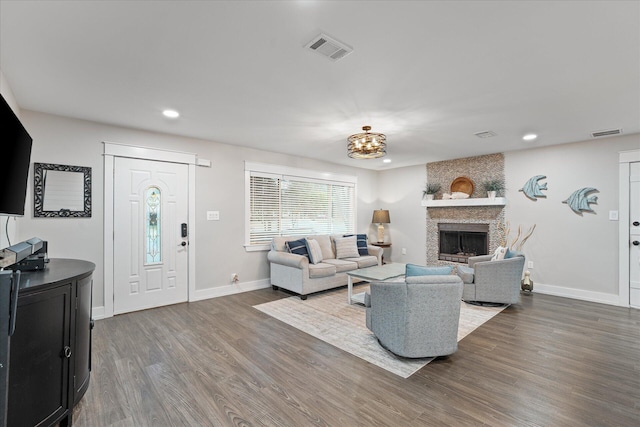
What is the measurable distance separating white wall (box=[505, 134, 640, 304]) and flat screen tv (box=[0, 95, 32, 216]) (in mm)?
6357

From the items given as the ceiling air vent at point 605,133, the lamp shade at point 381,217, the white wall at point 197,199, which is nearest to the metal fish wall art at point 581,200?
the ceiling air vent at point 605,133

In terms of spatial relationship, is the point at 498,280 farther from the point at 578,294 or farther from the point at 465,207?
the point at 465,207

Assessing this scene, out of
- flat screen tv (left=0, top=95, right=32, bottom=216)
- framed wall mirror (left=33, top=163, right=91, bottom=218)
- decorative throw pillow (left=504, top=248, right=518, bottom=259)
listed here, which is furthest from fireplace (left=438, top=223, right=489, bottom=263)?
flat screen tv (left=0, top=95, right=32, bottom=216)

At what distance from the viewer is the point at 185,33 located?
1.96 m

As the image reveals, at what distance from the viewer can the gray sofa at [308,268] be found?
4.53 meters

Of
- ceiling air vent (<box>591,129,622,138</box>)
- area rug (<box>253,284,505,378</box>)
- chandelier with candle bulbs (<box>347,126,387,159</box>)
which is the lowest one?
Result: area rug (<box>253,284,505,378</box>)

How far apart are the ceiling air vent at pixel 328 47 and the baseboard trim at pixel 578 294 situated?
508 centimetres

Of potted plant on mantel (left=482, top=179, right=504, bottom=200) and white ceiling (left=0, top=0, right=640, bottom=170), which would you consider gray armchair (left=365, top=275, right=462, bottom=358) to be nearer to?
white ceiling (left=0, top=0, right=640, bottom=170)

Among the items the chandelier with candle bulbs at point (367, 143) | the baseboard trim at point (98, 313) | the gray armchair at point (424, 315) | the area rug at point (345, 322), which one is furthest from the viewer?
the chandelier with candle bulbs at point (367, 143)

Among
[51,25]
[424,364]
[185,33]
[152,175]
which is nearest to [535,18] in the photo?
[185,33]

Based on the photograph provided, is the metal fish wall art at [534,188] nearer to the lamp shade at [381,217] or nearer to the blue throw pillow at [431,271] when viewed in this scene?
the lamp shade at [381,217]

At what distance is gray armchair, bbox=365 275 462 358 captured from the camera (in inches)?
98.0

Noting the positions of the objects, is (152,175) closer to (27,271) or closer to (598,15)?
(27,271)

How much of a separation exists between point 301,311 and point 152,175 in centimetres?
278
